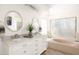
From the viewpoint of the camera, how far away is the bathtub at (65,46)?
1979 mm

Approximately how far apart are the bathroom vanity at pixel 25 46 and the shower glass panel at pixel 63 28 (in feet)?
0.60

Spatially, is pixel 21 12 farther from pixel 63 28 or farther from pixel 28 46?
pixel 63 28

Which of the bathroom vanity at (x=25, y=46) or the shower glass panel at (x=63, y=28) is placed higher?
the shower glass panel at (x=63, y=28)

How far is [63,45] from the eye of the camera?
200 cm

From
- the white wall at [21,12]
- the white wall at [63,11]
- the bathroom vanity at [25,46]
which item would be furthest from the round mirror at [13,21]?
the white wall at [63,11]

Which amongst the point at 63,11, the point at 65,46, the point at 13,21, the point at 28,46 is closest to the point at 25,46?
the point at 28,46

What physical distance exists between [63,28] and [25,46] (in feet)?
1.77

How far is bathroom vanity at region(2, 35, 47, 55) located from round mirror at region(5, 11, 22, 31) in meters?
0.15

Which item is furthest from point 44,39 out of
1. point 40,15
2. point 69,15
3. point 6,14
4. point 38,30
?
point 6,14

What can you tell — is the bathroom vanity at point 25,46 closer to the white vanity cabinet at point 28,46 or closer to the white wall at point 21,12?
the white vanity cabinet at point 28,46

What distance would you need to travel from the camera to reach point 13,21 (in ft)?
6.61

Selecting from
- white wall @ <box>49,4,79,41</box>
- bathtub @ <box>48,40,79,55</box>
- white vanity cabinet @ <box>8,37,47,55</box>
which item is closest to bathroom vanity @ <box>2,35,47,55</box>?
white vanity cabinet @ <box>8,37,47,55</box>

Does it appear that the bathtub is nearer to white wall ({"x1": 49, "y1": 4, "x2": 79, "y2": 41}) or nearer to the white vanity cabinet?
the white vanity cabinet
